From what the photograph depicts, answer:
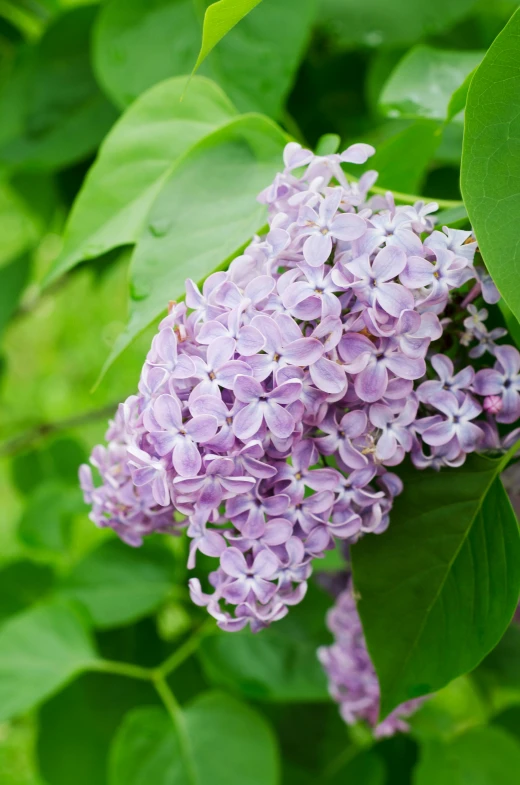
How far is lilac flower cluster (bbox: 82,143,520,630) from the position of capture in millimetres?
384

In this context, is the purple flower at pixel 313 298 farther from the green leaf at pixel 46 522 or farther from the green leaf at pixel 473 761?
the green leaf at pixel 46 522

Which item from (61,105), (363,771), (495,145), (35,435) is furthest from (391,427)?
(35,435)

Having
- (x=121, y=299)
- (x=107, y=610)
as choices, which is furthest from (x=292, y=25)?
(x=121, y=299)

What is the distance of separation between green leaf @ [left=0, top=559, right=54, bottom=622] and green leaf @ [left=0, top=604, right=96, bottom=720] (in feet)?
0.72

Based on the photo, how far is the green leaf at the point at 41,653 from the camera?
0.75 meters

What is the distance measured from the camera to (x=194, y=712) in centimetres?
78

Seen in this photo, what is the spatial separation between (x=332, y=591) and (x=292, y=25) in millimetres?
489

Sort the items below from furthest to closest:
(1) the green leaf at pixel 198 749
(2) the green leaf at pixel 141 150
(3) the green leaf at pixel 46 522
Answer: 1. (3) the green leaf at pixel 46 522
2. (1) the green leaf at pixel 198 749
3. (2) the green leaf at pixel 141 150

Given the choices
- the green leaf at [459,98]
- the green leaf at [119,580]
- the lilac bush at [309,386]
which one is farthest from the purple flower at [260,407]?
the green leaf at [119,580]

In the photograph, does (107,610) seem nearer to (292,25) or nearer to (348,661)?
(348,661)

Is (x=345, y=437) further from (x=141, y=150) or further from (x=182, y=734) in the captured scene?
(x=182, y=734)

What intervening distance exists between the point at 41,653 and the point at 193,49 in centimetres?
56

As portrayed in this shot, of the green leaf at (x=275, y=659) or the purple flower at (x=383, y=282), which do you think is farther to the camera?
the green leaf at (x=275, y=659)

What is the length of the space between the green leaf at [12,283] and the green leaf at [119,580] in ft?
1.09
